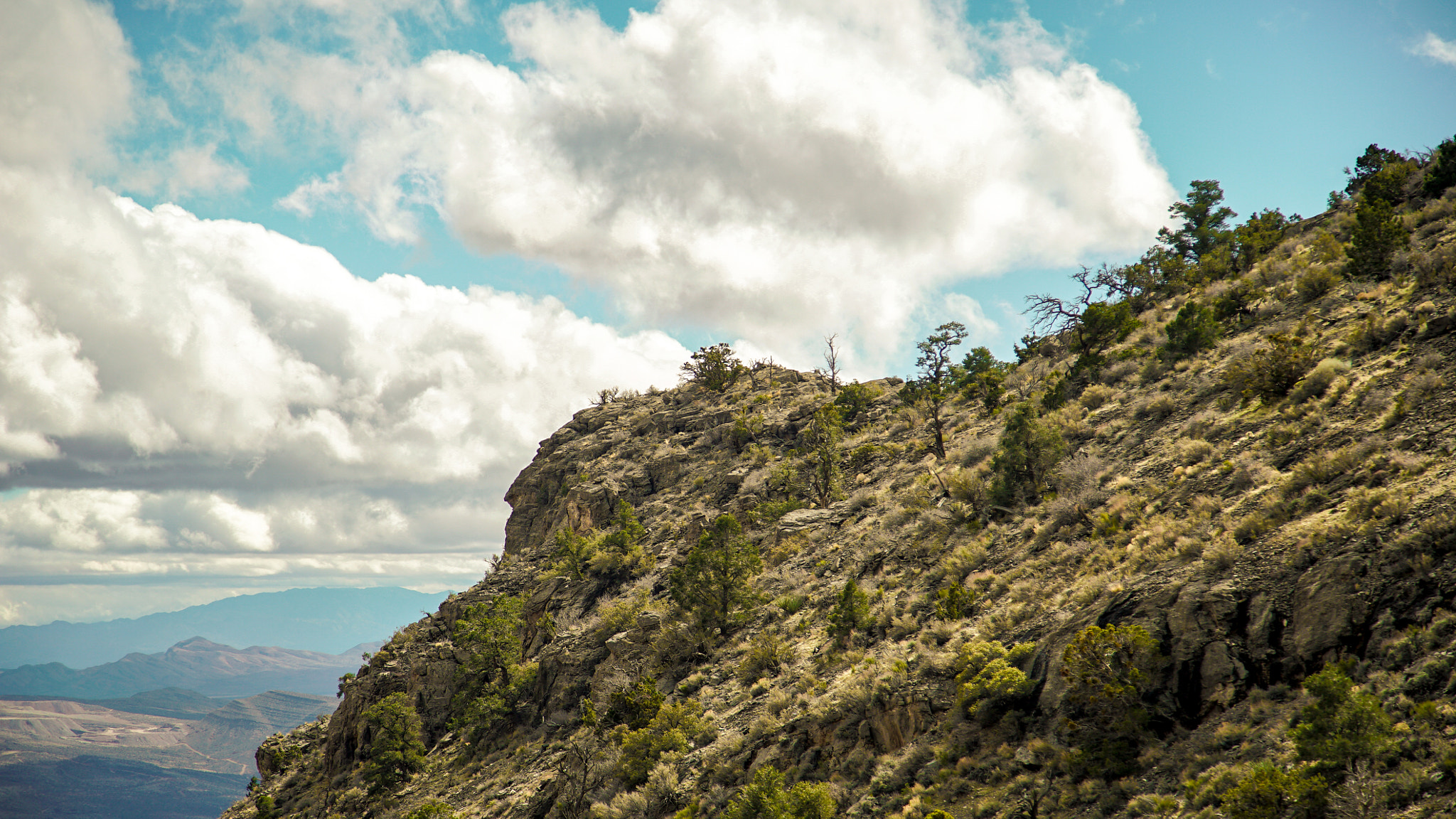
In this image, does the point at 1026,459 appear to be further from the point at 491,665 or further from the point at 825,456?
the point at 491,665

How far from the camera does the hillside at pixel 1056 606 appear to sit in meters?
13.9

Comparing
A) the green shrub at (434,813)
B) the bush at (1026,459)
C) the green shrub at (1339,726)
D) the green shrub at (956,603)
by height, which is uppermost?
the bush at (1026,459)

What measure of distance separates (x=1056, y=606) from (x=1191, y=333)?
21.3 metres

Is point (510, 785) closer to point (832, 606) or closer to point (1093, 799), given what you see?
point (832, 606)

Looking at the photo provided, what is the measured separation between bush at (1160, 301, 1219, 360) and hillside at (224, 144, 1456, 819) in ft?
0.57

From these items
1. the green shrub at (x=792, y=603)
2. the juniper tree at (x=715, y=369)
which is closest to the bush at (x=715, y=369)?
the juniper tree at (x=715, y=369)

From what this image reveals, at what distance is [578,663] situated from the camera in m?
43.6

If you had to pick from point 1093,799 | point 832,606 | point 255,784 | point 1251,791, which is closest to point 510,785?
point 832,606

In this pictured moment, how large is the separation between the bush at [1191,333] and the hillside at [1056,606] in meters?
0.17

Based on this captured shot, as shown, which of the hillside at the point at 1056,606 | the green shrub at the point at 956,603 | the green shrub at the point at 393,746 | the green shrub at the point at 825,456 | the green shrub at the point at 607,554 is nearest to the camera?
the hillside at the point at 1056,606

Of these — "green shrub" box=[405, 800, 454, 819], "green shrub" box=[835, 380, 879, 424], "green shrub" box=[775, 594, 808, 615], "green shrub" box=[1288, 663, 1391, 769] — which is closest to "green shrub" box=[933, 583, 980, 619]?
"green shrub" box=[775, 594, 808, 615]

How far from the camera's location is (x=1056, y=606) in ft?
69.6

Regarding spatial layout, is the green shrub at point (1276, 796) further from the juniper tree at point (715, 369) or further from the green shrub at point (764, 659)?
the juniper tree at point (715, 369)

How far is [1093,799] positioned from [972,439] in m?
30.0
